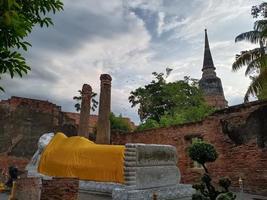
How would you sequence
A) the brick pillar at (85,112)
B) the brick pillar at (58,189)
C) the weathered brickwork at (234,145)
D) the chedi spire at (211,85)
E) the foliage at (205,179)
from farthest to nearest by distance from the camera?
the chedi spire at (211,85) < the brick pillar at (85,112) < the weathered brickwork at (234,145) < the foliage at (205,179) < the brick pillar at (58,189)

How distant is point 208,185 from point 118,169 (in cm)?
196

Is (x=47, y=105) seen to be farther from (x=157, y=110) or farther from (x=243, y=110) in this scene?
(x=243, y=110)

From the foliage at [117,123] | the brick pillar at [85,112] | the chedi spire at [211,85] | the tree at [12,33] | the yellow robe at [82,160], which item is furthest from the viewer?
the chedi spire at [211,85]

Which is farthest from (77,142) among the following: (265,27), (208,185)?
(265,27)

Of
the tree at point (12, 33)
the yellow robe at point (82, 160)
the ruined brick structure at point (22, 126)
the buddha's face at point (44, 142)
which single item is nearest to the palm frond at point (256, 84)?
the yellow robe at point (82, 160)

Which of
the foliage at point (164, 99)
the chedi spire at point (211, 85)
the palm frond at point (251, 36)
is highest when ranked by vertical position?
the chedi spire at point (211, 85)

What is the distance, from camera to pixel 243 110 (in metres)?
10.9

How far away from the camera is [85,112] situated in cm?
1595

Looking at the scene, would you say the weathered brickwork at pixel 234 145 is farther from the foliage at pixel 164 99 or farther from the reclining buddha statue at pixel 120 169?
the foliage at pixel 164 99

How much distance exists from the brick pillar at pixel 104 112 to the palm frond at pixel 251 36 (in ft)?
21.5

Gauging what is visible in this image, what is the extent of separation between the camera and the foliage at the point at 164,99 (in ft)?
74.1

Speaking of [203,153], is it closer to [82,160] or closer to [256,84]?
[82,160]

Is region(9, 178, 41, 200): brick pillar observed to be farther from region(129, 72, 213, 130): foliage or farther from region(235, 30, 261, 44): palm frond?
region(129, 72, 213, 130): foliage

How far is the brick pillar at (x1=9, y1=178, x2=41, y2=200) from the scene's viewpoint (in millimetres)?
5714
